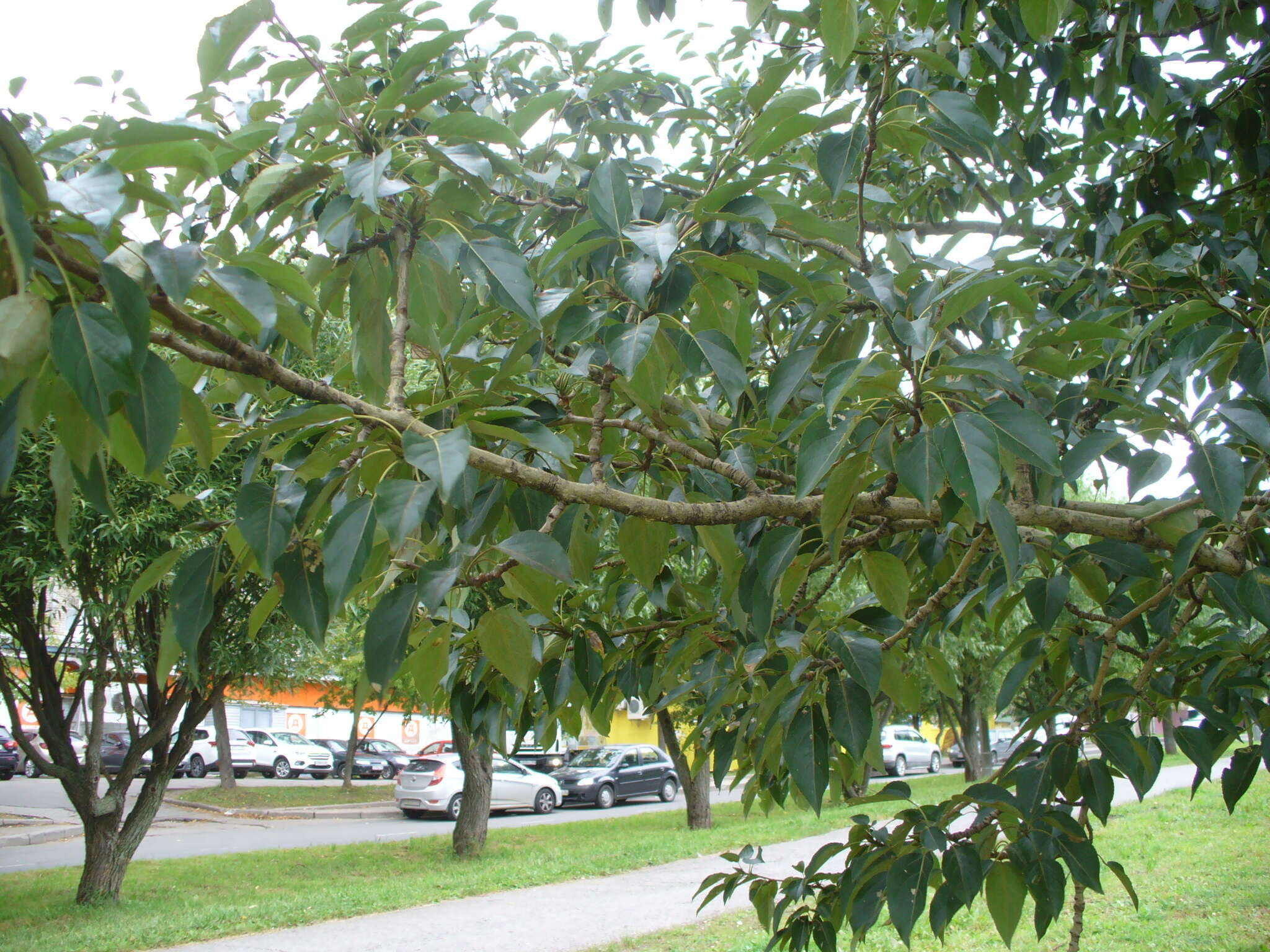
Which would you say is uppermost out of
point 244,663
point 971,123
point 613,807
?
point 971,123

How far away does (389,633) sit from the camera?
1.28 m

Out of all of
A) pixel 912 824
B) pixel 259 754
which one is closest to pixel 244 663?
pixel 912 824

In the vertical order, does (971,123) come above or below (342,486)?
above

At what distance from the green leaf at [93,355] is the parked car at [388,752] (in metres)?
30.2

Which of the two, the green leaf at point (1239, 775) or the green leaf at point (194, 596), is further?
the green leaf at point (1239, 775)

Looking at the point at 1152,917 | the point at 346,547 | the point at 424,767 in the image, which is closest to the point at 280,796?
the point at 424,767

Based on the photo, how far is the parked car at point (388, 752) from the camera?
29719 mm

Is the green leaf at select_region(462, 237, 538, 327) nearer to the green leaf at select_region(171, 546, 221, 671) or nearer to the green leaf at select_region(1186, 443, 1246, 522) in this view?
the green leaf at select_region(171, 546, 221, 671)

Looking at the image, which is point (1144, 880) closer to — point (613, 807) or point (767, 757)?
A: point (767, 757)

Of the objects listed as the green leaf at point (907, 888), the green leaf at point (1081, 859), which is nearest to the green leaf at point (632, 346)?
the green leaf at point (907, 888)

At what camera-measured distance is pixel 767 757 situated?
2.38m

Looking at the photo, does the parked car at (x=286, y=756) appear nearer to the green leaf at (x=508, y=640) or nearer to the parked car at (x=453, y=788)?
the parked car at (x=453, y=788)

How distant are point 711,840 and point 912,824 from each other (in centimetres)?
1227

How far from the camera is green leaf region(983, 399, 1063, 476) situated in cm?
134
